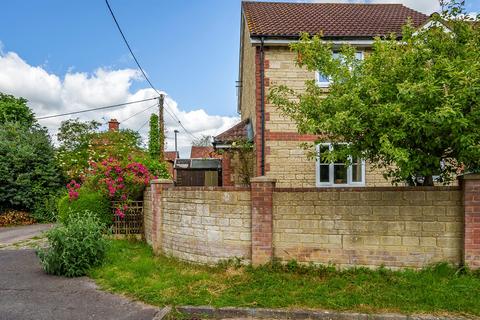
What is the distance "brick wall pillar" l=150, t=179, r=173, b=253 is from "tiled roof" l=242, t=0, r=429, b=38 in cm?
552

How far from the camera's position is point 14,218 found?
55.0 ft

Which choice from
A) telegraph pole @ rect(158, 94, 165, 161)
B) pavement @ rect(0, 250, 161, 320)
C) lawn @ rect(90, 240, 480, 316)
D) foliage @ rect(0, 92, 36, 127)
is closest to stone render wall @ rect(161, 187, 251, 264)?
lawn @ rect(90, 240, 480, 316)

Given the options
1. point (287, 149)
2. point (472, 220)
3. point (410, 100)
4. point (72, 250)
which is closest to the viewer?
point (410, 100)

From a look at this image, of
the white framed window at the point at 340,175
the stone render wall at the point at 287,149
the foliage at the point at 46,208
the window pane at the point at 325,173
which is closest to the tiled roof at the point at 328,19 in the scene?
the stone render wall at the point at 287,149

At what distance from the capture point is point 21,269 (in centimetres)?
742

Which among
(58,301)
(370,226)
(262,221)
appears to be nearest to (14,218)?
(58,301)

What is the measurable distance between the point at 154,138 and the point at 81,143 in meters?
5.36

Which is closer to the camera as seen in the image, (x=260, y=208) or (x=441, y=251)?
(x=441, y=251)

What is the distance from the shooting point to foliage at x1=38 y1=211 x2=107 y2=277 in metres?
6.73

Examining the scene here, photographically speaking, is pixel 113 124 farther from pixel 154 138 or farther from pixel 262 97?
pixel 262 97

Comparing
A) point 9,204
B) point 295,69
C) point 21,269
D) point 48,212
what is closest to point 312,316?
point 21,269

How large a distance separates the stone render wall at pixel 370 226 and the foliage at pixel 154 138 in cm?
1515

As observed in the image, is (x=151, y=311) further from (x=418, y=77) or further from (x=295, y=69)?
(x=295, y=69)

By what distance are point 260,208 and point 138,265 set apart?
2902mm
